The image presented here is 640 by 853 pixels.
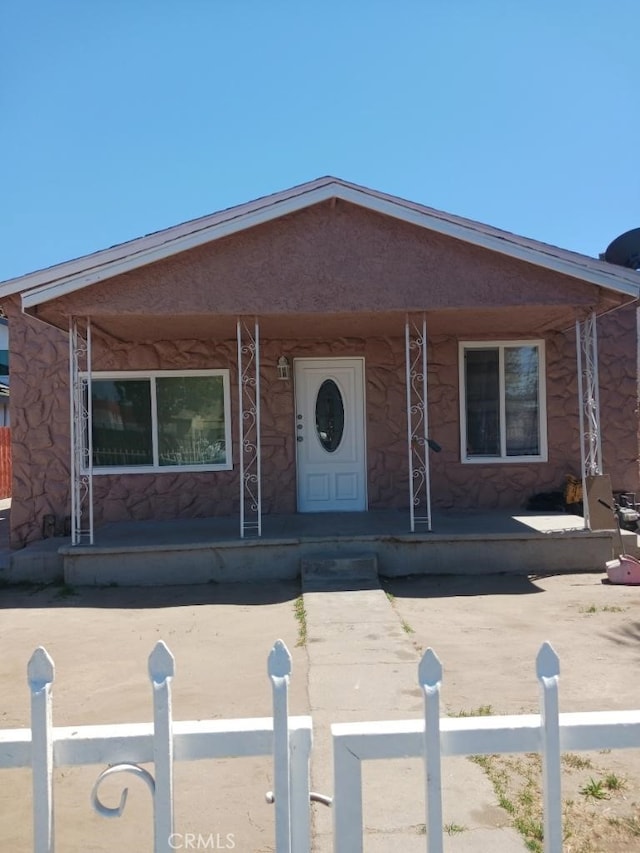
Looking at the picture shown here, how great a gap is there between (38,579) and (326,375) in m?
4.76

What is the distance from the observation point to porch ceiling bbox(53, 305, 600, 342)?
27.2ft

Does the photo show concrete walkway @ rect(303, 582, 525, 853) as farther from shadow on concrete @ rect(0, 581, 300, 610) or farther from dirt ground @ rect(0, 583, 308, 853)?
shadow on concrete @ rect(0, 581, 300, 610)

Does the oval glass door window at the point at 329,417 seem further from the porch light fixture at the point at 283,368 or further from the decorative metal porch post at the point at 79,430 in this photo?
the decorative metal porch post at the point at 79,430

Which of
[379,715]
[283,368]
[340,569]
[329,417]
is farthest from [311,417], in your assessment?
[379,715]

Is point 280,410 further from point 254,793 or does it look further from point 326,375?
point 254,793

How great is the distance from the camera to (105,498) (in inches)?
390

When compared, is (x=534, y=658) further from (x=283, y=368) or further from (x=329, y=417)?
(x=283, y=368)

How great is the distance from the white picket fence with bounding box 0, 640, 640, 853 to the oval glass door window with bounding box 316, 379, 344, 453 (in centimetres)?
824

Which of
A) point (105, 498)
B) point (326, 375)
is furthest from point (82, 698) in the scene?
point (326, 375)

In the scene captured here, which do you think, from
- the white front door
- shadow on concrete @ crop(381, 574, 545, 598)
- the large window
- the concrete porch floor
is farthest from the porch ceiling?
shadow on concrete @ crop(381, 574, 545, 598)

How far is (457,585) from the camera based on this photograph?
7.53m

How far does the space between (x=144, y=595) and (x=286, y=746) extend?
598 cm

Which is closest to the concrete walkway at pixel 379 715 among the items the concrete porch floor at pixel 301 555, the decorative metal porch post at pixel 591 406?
the concrete porch floor at pixel 301 555

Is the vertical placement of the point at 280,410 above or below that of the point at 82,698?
above
